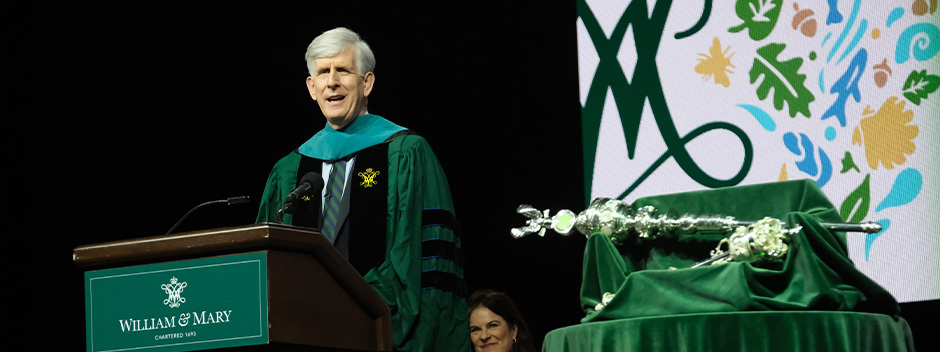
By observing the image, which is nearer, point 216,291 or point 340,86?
point 216,291

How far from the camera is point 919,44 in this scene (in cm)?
342

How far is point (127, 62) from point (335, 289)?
8.95 feet

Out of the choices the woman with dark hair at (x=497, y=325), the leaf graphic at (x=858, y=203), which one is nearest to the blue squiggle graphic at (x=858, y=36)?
the leaf graphic at (x=858, y=203)

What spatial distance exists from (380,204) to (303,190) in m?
0.58

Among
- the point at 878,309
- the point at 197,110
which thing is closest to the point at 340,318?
the point at 878,309

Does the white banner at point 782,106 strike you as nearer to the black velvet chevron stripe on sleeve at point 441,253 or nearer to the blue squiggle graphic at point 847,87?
the blue squiggle graphic at point 847,87

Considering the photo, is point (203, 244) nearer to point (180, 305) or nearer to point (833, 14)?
point (180, 305)

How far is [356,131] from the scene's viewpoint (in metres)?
3.16

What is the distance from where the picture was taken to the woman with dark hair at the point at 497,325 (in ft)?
13.9

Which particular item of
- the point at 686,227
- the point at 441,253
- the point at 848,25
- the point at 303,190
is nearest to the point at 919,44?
the point at 848,25

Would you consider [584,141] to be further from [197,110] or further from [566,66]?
[197,110]

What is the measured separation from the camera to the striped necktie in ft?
9.86

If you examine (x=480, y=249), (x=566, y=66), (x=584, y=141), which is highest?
(x=566, y=66)

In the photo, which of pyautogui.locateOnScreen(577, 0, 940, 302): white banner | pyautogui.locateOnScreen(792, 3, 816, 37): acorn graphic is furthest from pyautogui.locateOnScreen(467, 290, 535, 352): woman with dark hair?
pyautogui.locateOnScreen(792, 3, 816, 37): acorn graphic
